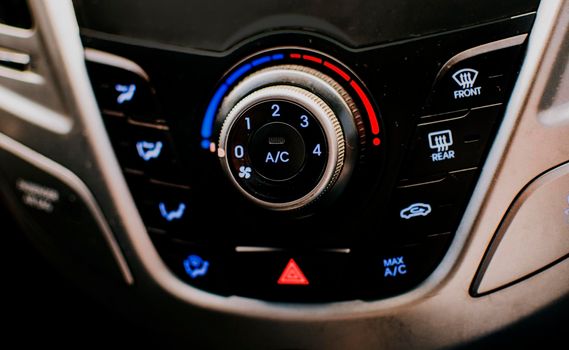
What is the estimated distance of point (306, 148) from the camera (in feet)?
1.72

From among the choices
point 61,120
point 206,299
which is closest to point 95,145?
point 61,120

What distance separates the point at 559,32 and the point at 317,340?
1.11ft

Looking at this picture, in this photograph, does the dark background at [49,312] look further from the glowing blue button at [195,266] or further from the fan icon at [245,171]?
the fan icon at [245,171]

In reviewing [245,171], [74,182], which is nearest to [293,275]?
[245,171]

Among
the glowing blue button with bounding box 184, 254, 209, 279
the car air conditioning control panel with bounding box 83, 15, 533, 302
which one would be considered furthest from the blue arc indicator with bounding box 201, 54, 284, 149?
the glowing blue button with bounding box 184, 254, 209, 279

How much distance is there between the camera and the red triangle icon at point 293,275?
590mm

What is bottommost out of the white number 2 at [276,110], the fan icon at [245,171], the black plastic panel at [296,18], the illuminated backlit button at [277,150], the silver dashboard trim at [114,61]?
the fan icon at [245,171]

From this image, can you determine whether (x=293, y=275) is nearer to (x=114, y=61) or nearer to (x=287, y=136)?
(x=287, y=136)

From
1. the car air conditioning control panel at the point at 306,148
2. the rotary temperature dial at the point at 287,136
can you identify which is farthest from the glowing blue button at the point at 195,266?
the rotary temperature dial at the point at 287,136

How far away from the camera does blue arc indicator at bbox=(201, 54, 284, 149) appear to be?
54cm

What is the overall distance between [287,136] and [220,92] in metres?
0.07

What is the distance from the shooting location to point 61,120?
0.60 metres

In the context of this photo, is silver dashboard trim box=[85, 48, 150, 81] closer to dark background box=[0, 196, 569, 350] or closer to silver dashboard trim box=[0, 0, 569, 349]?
silver dashboard trim box=[0, 0, 569, 349]

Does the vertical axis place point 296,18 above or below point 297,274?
above
